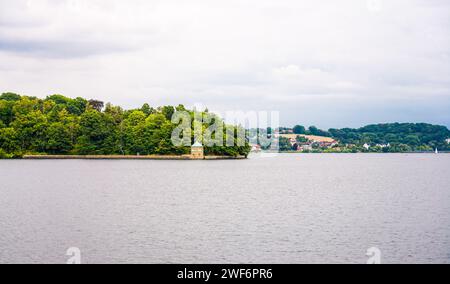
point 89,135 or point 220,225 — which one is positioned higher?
point 89,135

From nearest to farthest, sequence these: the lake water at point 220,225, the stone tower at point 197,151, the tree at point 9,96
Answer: the lake water at point 220,225 → the stone tower at point 197,151 → the tree at point 9,96

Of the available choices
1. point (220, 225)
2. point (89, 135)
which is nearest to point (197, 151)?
point (89, 135)

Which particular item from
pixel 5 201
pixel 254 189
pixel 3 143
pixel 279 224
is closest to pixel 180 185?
pixel 254 189

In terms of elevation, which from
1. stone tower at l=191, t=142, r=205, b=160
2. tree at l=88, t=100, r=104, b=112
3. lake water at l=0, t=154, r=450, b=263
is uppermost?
tree at l=88, t=100, r=104, b=112

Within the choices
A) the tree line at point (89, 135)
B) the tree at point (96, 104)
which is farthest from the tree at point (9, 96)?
the tree line at point (89, 135)

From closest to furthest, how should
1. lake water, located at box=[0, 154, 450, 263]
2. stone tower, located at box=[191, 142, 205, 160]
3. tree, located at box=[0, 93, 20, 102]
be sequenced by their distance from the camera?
Result: lake water, located at box=[0, 154, 450, 263]
stone tower, located at box=[191, 142, 205, 160]
tree, located at box=[0, 93, 20, 102]

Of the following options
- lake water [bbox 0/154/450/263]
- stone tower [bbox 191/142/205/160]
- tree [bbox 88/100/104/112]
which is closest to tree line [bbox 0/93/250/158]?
stone tower [bbox 191/142/205/160]

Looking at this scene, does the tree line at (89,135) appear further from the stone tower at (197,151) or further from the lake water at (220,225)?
the lake water at (220,225)

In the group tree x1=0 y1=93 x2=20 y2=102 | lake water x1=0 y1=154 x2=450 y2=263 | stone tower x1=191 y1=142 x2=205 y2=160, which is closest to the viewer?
lake water x1=0 y1=154 x2=450 y2=263

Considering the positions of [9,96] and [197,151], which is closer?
[197,151]

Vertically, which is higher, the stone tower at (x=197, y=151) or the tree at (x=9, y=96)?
the tree at (x=9, y=96)

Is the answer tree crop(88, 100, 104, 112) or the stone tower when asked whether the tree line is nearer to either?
the stone tower

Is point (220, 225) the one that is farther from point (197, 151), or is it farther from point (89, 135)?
point (89, 135)
